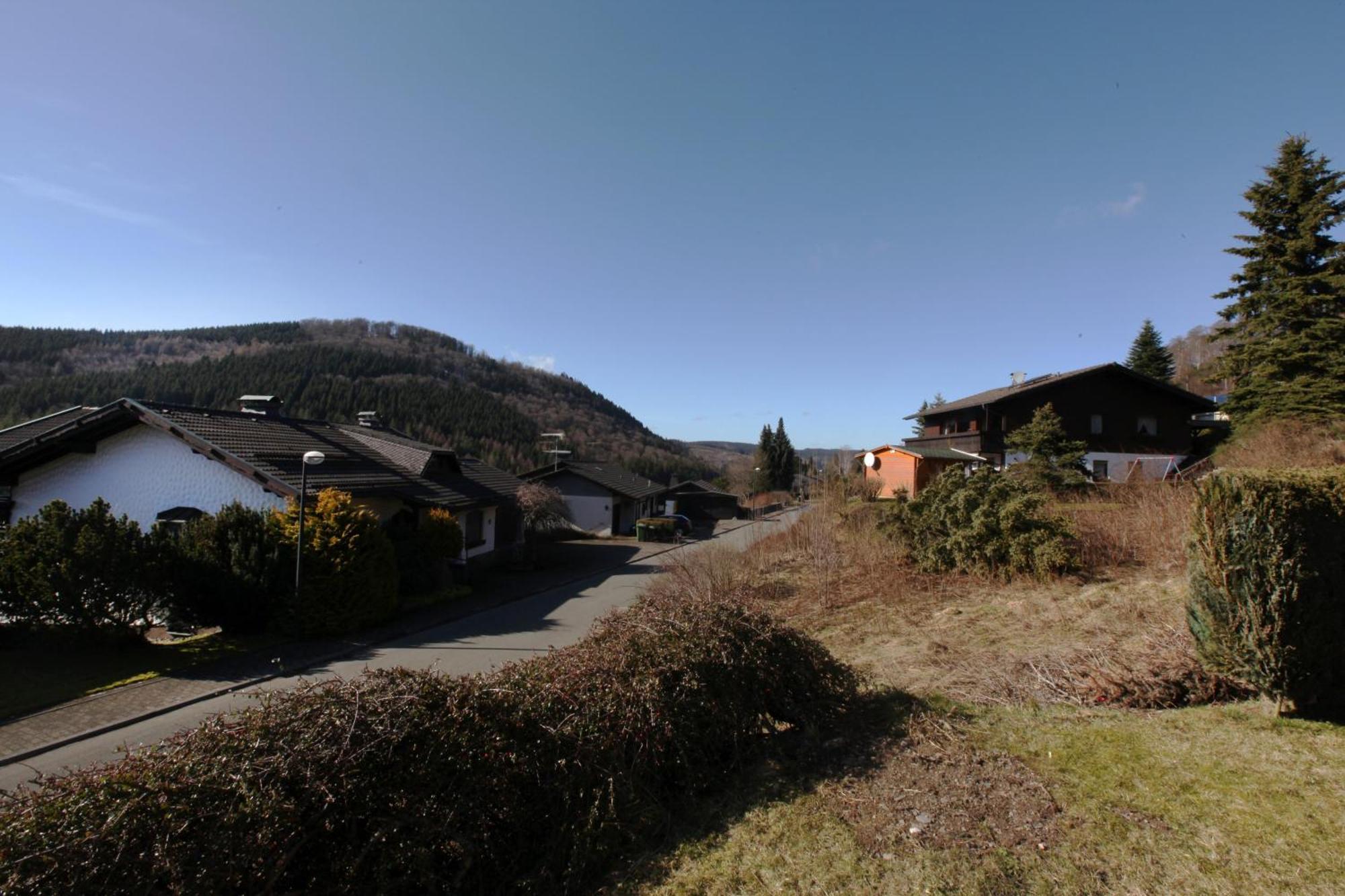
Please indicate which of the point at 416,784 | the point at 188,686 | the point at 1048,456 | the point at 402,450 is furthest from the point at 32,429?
the point at 1048,456

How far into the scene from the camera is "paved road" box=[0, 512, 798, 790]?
7145 mm

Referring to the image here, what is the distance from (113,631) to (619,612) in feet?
34.6

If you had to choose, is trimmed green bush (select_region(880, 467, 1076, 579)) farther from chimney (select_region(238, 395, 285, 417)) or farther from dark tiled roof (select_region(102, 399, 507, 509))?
chimney (select_region(238, 395, 285, 417))

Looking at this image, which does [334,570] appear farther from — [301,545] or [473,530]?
[473,530]

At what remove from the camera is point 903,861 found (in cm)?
340

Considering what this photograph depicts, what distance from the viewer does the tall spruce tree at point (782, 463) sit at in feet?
243

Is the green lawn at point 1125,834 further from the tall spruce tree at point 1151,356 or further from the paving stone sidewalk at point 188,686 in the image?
the tall spruce tree at point 1151,356

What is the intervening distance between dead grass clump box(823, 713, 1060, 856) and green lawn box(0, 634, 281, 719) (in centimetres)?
1122

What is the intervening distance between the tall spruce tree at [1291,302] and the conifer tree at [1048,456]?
6451 millimetres

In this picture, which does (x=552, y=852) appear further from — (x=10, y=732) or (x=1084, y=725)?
(x=10, y=732)

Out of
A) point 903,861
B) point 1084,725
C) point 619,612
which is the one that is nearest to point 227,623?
point 619,612

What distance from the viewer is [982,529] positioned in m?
12.4

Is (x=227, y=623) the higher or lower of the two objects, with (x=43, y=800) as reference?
lower

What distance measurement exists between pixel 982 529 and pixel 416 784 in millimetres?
12063
